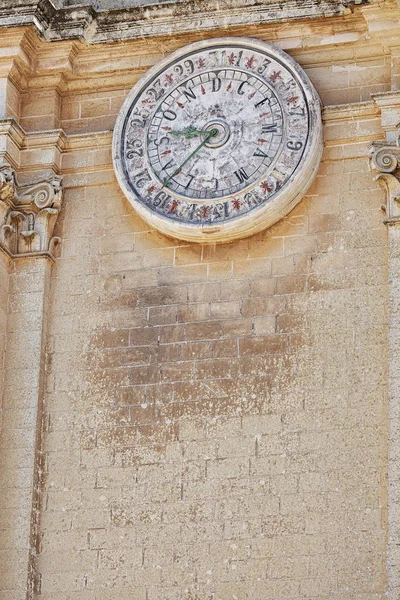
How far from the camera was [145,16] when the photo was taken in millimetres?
13617

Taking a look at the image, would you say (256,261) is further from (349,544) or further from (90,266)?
(349,544)

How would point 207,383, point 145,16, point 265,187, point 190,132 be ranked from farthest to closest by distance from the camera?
point 145,16, point 190,132, point 265,187, point 207,383

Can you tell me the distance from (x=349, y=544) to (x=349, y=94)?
3.31 m

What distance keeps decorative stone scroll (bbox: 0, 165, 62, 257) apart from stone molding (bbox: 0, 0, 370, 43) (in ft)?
3.74

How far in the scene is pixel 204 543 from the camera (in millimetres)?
12172

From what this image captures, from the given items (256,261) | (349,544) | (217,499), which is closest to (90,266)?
(256,261)

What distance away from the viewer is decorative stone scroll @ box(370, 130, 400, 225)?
12680mm

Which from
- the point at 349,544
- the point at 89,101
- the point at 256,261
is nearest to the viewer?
the point at 349,544

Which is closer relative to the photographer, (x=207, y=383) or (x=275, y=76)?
(x=207, y=383)

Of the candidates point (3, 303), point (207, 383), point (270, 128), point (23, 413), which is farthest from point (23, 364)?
point (270, 128)

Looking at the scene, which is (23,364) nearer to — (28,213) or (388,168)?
(28,213)

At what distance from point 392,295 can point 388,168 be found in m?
0.96

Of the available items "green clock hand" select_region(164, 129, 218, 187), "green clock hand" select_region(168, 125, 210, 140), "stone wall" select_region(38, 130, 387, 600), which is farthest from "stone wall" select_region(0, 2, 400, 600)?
"green clock hand" select_region(168, 125, 210, 140)

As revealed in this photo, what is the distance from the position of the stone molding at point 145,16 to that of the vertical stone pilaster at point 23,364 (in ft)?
3.74
